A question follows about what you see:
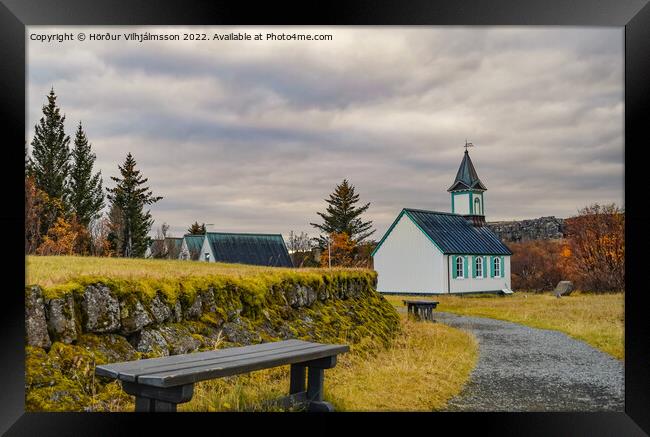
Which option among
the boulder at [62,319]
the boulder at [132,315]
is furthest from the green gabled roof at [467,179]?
the boulder at [62,319]

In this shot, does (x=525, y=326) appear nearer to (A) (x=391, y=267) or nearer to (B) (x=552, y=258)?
(B) (x=552, y=258)

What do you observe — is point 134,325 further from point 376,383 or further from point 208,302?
point 376,383

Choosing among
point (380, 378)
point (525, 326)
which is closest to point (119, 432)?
point (380, 378)

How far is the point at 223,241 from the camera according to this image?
11375 millimetres

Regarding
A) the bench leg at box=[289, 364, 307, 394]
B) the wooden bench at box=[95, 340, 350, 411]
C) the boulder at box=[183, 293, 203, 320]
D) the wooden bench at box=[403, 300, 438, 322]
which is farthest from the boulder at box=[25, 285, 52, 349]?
the wooden bench at box=[403, 300, 438, 322]

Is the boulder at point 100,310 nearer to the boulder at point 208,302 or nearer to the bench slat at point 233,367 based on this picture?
the boulder at point 208,302

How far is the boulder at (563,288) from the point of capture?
11.8 metres

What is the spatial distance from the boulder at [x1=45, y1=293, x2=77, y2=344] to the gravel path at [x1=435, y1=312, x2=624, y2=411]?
346 cm

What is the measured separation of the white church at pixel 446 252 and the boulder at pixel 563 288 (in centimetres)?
180

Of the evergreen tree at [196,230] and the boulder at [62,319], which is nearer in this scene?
the boulder at [62,319]

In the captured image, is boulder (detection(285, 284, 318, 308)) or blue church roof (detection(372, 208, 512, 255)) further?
blue church roof (detection(372, 208, 512, 255))

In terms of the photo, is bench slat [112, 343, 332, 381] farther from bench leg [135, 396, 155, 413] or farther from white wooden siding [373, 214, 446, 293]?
white wooden siding [373, 214, 446, 293]

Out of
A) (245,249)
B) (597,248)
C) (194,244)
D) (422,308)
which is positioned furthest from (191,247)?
(597,248)

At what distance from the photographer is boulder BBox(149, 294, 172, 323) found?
205 inches
